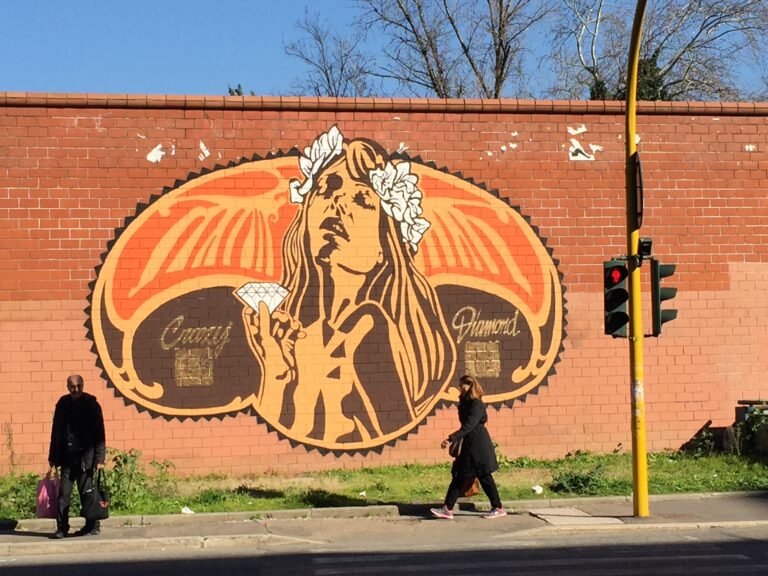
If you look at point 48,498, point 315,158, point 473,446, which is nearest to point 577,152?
point 315,158

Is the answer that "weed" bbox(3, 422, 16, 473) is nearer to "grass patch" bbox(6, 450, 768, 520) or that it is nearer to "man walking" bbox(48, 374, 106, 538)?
"grass patch" bbox(6, 450, 768, 520)

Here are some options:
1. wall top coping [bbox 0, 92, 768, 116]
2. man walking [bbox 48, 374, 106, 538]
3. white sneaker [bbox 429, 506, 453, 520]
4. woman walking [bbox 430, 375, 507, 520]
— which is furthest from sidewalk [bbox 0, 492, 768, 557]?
wall top coping [bbox 0, 92, 768, 116]

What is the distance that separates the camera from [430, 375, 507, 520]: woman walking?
1186 centimetres

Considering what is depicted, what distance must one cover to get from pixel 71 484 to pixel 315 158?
6425 millimetres

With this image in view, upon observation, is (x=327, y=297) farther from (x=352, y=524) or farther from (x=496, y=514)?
(x=496, y=514)

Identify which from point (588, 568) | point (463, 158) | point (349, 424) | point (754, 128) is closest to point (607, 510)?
point (588, 568)

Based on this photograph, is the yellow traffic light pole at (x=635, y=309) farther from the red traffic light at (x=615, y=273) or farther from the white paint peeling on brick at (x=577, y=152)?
Answer: the white paint peeling on brick at (x=577, y=152)

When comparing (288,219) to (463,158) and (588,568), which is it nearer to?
(463,158)

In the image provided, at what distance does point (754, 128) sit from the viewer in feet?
53.8

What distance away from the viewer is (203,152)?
15.2 metres

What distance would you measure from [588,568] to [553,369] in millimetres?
6617

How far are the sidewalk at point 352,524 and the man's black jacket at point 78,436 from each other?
91 centimetres

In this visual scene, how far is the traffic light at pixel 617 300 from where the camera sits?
11.9 m

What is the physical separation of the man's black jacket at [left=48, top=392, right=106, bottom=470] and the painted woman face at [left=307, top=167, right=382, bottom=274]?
16.2ft
